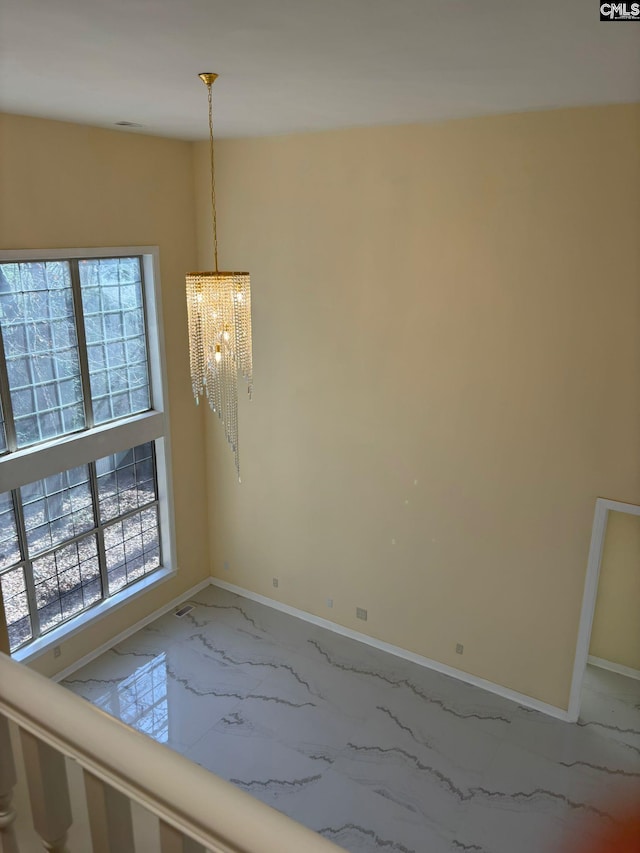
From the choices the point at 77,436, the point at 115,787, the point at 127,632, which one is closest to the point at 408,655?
the point at 127,632

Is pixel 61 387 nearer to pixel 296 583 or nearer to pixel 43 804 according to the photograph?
pixel 296 583

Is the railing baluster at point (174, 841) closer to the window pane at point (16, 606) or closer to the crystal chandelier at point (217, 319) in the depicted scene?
the crystal chandelier at point (217, 319)

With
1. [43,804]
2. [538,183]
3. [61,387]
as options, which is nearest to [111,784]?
[43,804]

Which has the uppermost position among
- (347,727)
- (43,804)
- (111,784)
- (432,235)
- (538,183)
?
(538,183)

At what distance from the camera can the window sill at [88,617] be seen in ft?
18.4

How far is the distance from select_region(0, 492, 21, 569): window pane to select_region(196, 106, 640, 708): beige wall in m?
2.37

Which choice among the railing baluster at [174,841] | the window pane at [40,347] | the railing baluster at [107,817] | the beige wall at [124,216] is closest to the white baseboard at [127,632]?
the beige wall at [124,216]

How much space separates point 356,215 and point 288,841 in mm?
5333

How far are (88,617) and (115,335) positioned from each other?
8.71 ft

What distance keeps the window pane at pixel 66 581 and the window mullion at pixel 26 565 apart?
0.06m

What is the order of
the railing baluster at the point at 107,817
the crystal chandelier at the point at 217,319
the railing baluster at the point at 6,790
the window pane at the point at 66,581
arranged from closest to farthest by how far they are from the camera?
1. the railing baluster at the point at 107,817
2. the railing baluster at the point at 6,790
3. the crystal chandelier at the point at 217,319
4. the window pane at the point at 66,581

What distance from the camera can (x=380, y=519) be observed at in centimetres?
611

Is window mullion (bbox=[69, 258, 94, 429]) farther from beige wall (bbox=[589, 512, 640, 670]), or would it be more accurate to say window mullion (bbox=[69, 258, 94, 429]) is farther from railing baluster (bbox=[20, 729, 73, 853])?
railing baluster (bbox=[20, 729, 73, 853])

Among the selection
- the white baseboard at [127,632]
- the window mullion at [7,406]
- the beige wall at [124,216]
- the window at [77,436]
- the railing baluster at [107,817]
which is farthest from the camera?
the white baseboard at [127,632]
